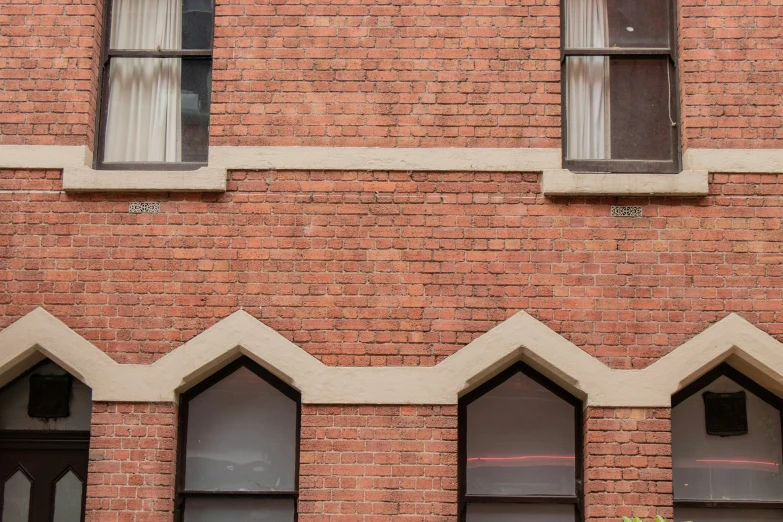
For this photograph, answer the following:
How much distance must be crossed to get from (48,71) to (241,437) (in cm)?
300

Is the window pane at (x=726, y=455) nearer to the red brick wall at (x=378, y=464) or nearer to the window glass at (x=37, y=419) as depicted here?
the red brick wall at (x=378, y=464)

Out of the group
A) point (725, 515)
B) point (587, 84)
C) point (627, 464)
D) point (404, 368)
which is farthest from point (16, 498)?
point (587, 84)

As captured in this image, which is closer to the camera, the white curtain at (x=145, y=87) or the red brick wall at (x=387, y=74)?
the red brick wall at (x=387, y=74)

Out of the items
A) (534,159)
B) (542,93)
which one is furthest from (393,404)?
(542,93)

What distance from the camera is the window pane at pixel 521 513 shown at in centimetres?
716

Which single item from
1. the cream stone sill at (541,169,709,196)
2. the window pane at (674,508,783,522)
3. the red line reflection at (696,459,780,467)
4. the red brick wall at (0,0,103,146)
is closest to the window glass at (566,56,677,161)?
the cream stone sill at (541,169,709,196)

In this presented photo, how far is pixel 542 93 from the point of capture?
7.49 metres

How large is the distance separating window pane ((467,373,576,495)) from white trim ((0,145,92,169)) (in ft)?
10.9

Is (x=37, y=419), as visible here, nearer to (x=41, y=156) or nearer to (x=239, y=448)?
(x=239, y=448)

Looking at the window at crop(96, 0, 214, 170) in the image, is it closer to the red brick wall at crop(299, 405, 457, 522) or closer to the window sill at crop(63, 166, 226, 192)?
the window sill at crop(63, 166, 226, 192)

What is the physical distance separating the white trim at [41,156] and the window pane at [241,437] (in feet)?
6.30

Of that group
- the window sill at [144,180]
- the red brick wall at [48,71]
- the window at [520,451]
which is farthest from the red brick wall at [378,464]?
the red brick wall at [48,71]

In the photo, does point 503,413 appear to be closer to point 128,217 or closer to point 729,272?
point 729,272

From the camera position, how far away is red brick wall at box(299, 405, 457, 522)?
22.6 feet
